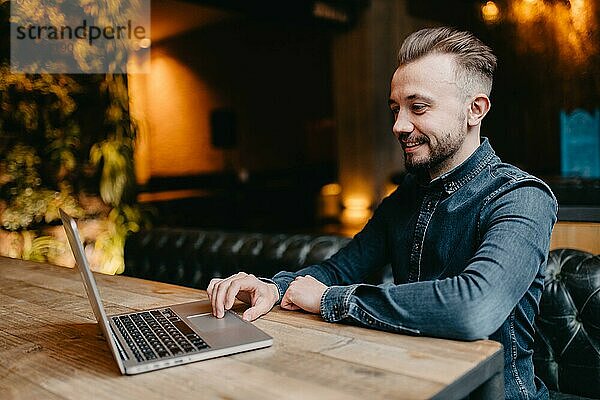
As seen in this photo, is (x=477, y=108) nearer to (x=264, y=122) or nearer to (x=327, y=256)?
(x=327, y=256)

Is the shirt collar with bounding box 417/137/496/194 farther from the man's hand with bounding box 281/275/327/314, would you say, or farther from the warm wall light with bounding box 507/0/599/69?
the warm wall light with bounding box 507/0/599/69

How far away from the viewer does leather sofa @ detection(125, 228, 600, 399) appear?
176 centimetres

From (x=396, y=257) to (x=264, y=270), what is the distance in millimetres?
1030

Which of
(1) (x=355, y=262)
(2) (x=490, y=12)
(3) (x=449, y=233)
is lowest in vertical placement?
(1) (x=355, y=262)

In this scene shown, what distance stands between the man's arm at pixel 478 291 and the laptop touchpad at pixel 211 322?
0.21 meters

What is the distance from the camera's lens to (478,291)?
115 centimetres

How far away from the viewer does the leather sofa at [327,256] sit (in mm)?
1762

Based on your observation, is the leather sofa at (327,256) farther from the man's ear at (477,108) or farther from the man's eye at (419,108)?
the man's eye at (419,108)

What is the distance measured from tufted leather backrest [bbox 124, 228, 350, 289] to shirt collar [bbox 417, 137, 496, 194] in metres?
0.98

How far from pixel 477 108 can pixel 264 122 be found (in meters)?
8.33

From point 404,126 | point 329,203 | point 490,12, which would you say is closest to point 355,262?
point 404,126

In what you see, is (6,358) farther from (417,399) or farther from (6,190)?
(6,190)

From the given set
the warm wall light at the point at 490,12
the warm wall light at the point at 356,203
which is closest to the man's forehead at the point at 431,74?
the warm wall light at the point at 490,12

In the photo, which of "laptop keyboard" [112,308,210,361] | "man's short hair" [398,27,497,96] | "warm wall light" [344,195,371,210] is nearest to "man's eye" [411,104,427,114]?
"man's short hair" [398,27,497,96]
